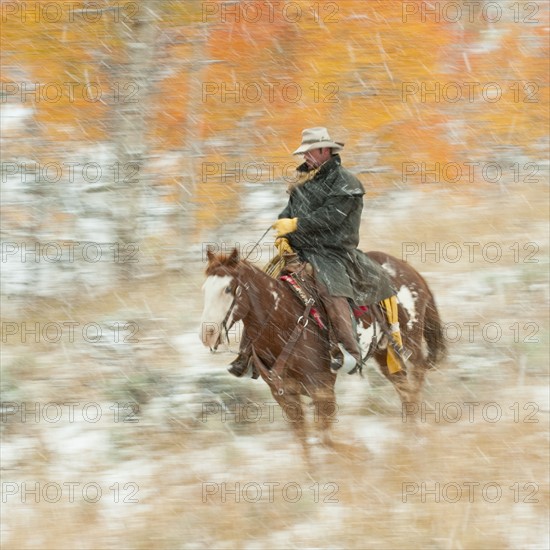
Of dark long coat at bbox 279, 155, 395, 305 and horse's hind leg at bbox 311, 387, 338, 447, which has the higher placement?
dark long coat at bbox 279, 155, 395, 305

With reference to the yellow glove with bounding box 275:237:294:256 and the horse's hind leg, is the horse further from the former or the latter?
the yellow glove with bounding box 275:237:294:256

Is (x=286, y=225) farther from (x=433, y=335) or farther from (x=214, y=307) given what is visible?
(x=433, y=335)

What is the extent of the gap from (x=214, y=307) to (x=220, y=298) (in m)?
0.10

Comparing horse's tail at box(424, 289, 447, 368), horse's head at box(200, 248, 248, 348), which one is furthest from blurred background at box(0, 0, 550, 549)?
horse's tail at box(424, 289, 447, 368)

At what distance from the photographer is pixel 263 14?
1462 centimetres

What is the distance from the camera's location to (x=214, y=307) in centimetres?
738

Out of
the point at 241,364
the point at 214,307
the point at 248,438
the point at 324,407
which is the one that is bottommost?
the point at 248,438

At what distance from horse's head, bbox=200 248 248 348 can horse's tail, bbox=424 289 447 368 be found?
2954 mm

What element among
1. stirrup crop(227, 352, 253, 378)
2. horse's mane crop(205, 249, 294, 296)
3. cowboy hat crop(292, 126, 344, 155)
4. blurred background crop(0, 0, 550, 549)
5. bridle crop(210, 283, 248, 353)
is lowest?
A: blurred background crop(0, 0, 550, 549)

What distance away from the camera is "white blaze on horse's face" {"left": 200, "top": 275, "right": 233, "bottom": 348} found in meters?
7.33

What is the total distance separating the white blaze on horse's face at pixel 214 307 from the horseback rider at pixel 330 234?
2.47 ft

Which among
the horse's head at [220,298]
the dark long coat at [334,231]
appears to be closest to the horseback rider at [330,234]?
the dark long coat at [334,231]

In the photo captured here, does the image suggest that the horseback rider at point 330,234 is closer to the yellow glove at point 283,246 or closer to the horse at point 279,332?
the yellow glove at point 283,246

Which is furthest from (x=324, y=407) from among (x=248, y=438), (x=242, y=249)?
(x=242, y=249)
